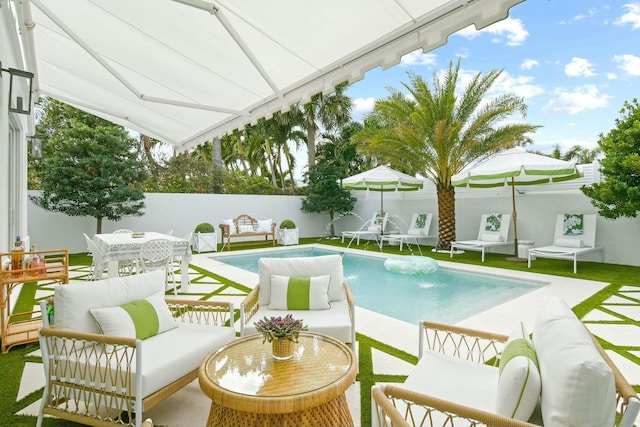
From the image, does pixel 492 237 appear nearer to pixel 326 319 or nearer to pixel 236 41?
pixel 326 319

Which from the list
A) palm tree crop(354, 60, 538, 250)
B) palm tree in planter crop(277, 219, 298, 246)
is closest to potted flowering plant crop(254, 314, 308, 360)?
palm tree crop(354, 60, 538, 250)

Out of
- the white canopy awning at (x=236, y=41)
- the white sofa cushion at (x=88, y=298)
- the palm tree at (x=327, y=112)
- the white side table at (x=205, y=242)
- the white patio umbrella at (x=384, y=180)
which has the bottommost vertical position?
the white side table at (x=205, y=242)

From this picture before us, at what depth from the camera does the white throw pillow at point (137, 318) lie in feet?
7.76

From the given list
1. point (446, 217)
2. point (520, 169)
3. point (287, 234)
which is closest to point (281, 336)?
point (520, 169)

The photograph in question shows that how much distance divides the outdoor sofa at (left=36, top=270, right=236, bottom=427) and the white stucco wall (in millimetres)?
9097

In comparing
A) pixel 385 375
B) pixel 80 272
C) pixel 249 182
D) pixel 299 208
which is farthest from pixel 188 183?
pixel 385 375

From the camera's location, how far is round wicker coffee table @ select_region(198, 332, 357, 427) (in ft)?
5.61

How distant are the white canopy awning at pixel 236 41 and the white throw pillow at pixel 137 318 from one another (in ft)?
8.68

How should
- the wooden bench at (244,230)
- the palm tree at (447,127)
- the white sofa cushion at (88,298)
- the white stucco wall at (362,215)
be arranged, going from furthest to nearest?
the wooden bench at (244,230)
the palm tree at (447,127)
the white stucco wall at (362,215)
the white sofa cushion at (88,298)

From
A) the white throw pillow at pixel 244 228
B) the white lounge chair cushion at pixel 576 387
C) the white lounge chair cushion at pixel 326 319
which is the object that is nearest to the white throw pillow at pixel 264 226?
the white throw pillow at pixel 244 228

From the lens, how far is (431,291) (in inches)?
234

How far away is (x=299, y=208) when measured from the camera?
15250 millimetres

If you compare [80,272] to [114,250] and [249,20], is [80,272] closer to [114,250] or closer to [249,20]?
[114,250]

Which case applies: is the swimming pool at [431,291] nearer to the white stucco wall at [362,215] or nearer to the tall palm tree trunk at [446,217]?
the tall palm tree trunk at [446,217]
